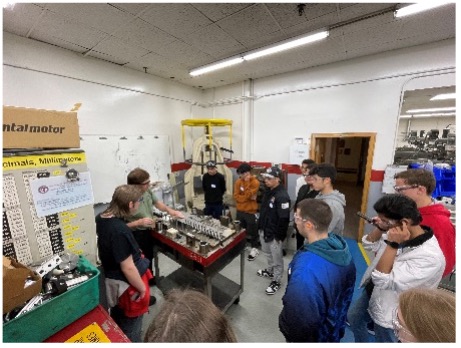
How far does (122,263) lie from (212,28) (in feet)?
10.0

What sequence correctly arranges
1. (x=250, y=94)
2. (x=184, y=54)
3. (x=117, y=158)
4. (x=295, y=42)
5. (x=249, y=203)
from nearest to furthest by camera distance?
(x=295, y=42) → (x=184, y=54) → (x=249, y=203) → (x=117, y=158) → (x=250, y=94)

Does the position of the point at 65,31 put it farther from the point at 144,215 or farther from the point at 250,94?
the point at 250,94

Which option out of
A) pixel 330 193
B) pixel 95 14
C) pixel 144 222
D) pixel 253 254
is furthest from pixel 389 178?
pixel 95 14

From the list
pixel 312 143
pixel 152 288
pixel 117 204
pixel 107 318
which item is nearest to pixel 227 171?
pixel 312 143

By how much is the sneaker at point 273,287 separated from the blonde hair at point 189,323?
2.37 metres

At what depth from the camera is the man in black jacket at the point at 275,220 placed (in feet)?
9.20

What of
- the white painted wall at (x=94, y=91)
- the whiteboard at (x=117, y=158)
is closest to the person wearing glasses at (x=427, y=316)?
the whiteboard at (x=117, y=158)

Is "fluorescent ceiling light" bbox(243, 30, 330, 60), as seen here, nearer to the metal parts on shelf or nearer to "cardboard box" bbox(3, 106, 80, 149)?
the metal parts on shelf

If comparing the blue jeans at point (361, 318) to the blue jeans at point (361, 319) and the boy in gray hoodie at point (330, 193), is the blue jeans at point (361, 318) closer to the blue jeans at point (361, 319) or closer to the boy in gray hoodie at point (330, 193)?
the blue jeans at point (361, 319)

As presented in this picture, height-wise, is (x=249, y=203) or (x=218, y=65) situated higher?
(x=218, y=65)

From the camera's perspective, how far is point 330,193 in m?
2.45

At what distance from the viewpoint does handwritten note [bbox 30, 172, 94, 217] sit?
1358mm

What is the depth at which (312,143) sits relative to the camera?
4668 millimetres

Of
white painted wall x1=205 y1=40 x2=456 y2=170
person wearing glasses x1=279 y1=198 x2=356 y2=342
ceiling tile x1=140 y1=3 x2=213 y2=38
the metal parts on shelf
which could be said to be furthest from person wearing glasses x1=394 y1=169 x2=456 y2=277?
ceiling tile x1=140 y1=3 x2=213 y2=38
